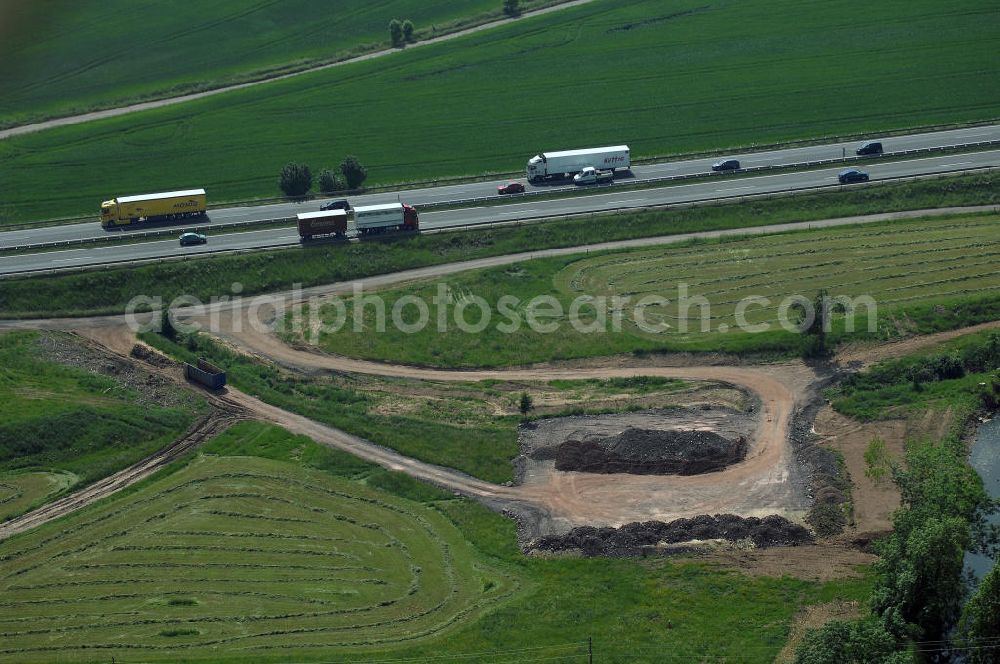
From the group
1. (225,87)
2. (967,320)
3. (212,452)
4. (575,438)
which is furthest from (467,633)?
(225,87)

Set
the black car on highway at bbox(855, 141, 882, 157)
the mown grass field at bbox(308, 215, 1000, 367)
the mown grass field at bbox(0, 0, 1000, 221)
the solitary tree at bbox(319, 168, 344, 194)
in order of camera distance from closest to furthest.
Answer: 1. the mown grass field at bbox(308, 215, 1000, 367)
2. the black car on highway at bbox(855, 141, 882, 157)
3. the solitary tree at bbox(319, 168, 344, 194)
4. the mown grass field at bbox(0, 0, 1000, 221)

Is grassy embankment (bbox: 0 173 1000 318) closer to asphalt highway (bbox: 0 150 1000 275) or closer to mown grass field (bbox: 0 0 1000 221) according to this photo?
asphalt highway (bbox: 0 150 1000 275)

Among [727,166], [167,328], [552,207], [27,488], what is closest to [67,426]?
[27,488]

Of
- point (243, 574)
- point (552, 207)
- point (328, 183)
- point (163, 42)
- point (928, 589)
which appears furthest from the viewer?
point (163, 42)

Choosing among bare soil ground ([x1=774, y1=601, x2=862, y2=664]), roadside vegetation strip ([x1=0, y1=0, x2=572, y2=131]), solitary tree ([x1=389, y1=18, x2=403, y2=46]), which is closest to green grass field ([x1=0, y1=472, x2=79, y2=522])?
bare soil ground ([x1=774, y1=601, x2=862, y2=664])

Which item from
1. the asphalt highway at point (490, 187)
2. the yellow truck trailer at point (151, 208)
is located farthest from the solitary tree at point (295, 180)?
the yellow truck trailer at point (151, 208)

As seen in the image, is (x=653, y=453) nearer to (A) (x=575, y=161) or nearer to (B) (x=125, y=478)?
(B) (x=125, y=478)

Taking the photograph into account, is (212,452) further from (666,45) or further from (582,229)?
(666,45)
